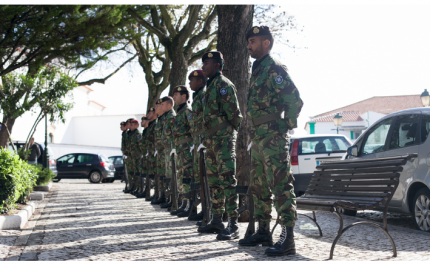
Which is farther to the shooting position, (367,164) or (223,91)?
(223,91)

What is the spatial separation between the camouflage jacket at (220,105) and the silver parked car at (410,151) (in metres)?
2.61

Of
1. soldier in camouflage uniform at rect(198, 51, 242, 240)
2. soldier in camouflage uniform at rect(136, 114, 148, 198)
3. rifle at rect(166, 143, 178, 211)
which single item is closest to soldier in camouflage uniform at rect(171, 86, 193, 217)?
rifle at rect(166, 143, 178, 211)

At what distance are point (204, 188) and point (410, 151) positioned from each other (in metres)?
3.04

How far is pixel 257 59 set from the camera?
16.2 feet

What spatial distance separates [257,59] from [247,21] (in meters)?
2.89

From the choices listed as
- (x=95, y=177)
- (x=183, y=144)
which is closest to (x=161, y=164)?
(x=183, y=144)

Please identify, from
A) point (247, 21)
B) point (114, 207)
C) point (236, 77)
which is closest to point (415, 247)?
point (236, 77)

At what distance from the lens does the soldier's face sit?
5.86 metres

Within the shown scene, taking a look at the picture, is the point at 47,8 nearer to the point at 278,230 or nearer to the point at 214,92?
the point at 214,92

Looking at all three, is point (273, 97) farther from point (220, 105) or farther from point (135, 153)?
point (135, 153)

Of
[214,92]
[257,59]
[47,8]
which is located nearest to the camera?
[257,59]

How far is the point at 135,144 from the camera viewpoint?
1317cm

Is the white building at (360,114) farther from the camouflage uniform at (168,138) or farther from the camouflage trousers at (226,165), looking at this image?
the camouflage trousers at (226,165)

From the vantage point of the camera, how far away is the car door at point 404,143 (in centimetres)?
614
